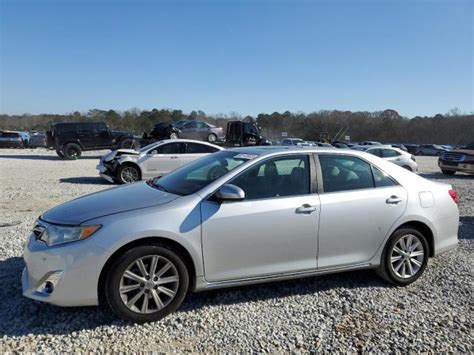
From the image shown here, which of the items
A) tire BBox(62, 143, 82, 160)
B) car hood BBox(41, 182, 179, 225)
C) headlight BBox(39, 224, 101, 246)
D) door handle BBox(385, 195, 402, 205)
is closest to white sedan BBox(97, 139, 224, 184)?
car hood BBox(41, 182, 179, 225)

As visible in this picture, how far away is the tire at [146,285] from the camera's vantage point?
325 cm

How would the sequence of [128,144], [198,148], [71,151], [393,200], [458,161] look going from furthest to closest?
[71,151], [128,144], [458,161], [198,148], [393,200]

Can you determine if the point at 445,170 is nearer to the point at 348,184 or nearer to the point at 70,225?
the point at 348,184

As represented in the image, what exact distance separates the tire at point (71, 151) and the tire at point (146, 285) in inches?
788

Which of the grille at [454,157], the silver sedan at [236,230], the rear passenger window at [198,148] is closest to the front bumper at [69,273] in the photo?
the silver sedan at [236,230]

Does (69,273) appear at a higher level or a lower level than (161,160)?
lower

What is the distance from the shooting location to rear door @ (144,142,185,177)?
12219 mm

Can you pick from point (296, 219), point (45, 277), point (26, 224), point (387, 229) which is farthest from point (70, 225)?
point (26, 224)

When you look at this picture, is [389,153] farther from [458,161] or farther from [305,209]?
[305,209]

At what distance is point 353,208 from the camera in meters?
4.00

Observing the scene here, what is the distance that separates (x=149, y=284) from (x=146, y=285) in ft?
0.09

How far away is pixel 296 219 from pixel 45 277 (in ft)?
7.47

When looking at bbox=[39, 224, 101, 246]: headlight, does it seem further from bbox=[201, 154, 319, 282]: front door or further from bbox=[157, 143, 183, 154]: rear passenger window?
bbox=[157, 143, 183, 154]: rear passenger window

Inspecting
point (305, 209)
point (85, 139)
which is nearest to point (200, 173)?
point (305, 209)
